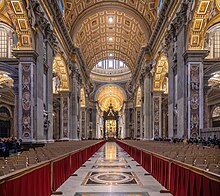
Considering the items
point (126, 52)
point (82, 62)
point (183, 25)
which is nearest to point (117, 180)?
point (183, 25)

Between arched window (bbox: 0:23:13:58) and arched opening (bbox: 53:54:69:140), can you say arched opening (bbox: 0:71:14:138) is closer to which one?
arched opening (bbox: 53:54:69:140)

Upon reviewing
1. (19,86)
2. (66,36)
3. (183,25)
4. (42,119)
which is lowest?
(42,119)

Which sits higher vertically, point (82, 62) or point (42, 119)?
point (82, 62)

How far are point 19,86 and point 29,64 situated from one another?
1036mm

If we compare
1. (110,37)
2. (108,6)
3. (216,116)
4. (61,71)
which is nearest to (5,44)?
(61,71)

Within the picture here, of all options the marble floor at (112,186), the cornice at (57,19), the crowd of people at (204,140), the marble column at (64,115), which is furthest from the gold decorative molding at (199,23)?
the marble column at (64,115)

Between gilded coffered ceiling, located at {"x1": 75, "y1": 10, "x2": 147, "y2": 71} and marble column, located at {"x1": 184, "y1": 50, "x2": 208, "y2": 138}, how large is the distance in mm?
13384

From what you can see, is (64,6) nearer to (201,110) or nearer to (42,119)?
(42,119)

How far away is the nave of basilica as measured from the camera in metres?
5.65

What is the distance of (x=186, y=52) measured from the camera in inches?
511

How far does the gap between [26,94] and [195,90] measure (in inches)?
285

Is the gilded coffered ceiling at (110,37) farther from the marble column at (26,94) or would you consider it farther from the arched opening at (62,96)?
the marble column at (26,94)

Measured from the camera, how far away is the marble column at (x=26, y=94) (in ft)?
41.5

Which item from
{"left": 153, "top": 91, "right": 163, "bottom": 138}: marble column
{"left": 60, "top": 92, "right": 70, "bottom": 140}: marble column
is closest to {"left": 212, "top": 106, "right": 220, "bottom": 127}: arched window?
{"left": 153, "top": 91, "right": 163, "bottom": 138}: marble column
